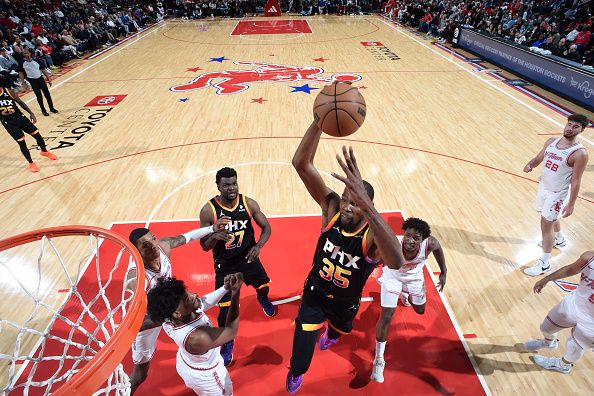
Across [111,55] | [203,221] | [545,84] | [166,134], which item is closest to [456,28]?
[545,84]

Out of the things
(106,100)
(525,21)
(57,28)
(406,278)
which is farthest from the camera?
(57,28)

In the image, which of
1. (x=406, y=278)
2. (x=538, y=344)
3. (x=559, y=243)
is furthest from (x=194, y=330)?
(x=559, y=243)

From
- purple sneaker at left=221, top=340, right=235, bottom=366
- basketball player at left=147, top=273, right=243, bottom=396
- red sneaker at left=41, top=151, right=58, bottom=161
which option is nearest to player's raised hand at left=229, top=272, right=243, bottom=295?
basketball player at left=147, top=273, right=243, bottom=396

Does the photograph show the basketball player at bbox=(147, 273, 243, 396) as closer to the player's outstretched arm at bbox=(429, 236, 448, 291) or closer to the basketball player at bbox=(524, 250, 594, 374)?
the player's outstretched arm at bbox=(429, 236, 448, 291)

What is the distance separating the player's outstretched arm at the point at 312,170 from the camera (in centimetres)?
273

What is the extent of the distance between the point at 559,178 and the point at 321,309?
3304mm

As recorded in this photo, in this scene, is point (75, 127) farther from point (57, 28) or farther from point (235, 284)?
point (57, 28)

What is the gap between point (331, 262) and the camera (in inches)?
115

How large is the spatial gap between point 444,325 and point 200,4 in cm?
2768

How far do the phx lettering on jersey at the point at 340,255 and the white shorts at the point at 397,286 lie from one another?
0.84 meters

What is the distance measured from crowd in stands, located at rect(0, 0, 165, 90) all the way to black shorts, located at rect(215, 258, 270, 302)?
11.5 metres

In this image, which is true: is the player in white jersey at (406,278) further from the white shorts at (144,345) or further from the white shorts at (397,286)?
the white shorts at (144,345)

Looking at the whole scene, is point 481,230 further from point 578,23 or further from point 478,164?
point 578,23

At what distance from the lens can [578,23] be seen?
1277 cm
